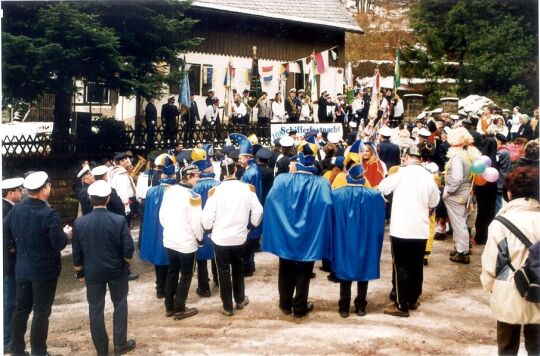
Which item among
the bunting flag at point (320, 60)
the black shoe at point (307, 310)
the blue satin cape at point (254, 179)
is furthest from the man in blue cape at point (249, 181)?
the bunting flag at point (320, 60)

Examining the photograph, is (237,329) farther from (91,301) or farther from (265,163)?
A: (265,163)

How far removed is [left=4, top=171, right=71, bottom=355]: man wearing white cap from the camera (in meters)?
5.66

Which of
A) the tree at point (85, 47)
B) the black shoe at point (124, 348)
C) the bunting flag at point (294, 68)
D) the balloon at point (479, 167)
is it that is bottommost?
the black shoe at point (124, 348)

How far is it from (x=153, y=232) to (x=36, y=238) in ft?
6.44

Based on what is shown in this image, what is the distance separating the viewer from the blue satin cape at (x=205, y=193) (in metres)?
7.46

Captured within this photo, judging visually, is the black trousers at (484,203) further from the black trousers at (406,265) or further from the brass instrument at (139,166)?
the brass instrument at (139,166)

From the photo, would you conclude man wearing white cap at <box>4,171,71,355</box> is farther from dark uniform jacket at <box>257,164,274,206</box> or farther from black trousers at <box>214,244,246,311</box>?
dark uniform jacket at <box>257,164,274,206</box>

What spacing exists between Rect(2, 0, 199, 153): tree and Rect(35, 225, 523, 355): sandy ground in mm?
4932

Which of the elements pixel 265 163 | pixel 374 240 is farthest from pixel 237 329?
pixel 265 163

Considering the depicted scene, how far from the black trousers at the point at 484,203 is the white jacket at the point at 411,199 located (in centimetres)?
314

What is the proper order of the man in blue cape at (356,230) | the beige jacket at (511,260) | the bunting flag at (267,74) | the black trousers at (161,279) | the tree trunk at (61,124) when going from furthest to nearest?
1. the bunting flag at (267,74)
2. the tree trunk at (61,124)
3. the black trousers at (161,279)
4. the man in blue cape at (356,230)
5. the beige jacket at (511,260)

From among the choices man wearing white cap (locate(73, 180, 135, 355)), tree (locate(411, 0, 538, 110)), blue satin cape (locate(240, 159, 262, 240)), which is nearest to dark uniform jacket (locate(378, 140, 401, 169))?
blue satin cape (locate(240, 159, 262, 240))

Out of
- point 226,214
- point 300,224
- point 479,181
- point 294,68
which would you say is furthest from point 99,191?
point 294,68

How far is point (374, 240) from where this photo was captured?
670cm
